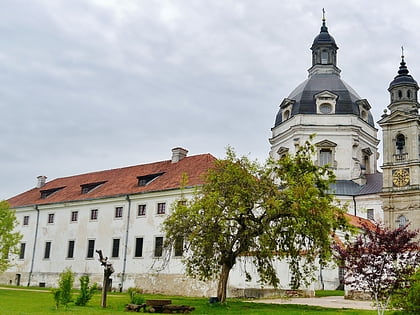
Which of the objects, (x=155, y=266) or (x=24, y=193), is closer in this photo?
(x=155, y=266)

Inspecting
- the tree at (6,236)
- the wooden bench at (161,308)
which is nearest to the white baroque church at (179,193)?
the tree at (6,236)

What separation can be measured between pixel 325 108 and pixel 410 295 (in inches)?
1536

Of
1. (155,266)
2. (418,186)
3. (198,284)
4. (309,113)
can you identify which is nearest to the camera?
(198,284)

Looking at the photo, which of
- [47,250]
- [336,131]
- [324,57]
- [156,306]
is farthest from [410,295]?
[324,57]

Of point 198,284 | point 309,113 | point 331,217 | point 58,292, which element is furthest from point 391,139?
point 58,292

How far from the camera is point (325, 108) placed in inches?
2173

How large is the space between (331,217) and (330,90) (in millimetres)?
35431

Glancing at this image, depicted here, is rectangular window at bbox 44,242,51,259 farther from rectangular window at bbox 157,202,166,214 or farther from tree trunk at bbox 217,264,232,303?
tree trunk at bbox 217,264,232,303

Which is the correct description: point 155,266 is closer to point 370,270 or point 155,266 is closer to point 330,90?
point 370,270

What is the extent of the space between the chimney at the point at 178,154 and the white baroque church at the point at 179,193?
0.09 metres

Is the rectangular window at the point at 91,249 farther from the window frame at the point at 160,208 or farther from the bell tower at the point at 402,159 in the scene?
the bell tower at the point at 402,159

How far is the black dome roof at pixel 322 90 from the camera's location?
55.0 m

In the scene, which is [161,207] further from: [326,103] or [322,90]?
[322,90]

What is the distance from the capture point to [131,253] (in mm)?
39000
